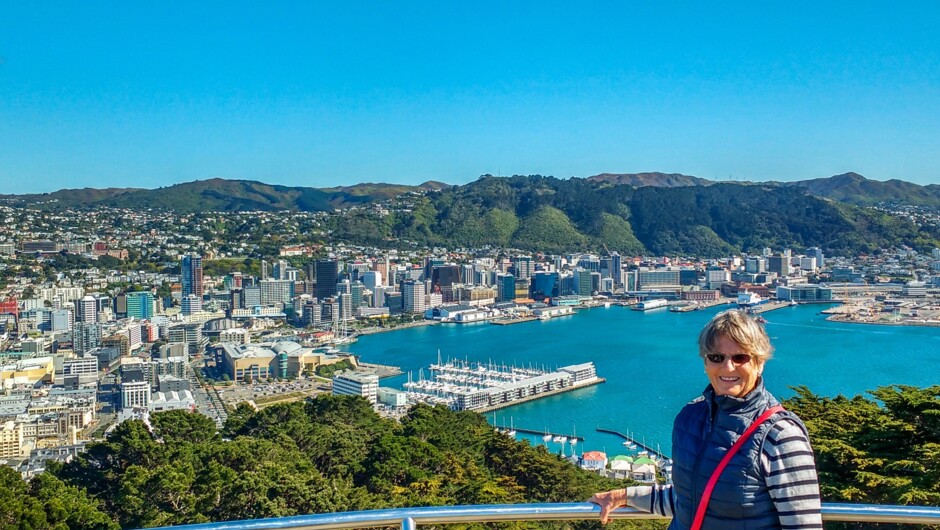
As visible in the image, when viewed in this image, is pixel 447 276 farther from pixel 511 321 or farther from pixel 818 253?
pixel 818 253

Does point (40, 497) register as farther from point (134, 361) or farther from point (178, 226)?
point (178, 226)

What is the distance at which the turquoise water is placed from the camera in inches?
301

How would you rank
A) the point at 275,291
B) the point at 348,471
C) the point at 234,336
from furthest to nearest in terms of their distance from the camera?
the point at 275,291
the point at 234,336
the point at 348,471

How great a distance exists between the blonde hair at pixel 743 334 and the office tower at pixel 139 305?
53.9 ft

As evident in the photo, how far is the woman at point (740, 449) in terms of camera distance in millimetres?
430

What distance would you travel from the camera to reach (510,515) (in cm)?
55

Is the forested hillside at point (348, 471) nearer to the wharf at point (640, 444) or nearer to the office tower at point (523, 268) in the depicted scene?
the wharf at point (640, 444)

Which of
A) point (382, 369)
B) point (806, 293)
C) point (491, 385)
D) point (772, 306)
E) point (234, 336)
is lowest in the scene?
point (382, 369)

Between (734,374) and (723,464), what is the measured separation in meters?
0.05

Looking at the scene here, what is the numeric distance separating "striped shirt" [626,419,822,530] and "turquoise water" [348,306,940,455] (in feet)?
17.3

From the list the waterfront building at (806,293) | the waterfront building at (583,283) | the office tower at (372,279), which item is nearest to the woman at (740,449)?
the office tower at (372,279)

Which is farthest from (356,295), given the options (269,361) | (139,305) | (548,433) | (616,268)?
(548,433)

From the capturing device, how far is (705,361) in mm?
480

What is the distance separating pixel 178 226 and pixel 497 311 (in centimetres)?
1407
